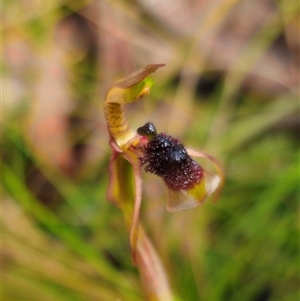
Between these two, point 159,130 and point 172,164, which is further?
point 159,130

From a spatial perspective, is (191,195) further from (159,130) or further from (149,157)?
(159,130)

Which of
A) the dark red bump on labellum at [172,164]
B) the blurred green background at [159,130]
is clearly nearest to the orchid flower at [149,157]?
the dark red bump on labellum at [172,164]

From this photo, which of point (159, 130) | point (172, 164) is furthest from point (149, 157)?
point (159, 130)

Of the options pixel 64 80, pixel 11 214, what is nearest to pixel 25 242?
pixel 11 214

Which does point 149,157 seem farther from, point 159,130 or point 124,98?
point 159,130

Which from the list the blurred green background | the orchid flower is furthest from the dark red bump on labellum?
the blurred green background

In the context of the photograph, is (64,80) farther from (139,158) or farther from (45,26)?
(139,158)

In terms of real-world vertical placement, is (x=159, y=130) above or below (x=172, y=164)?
above
